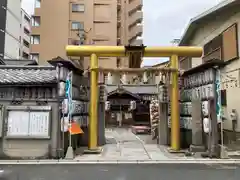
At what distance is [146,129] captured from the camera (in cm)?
2675

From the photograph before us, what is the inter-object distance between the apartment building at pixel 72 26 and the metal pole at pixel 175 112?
30.2 meters

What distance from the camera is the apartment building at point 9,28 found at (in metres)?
34.9

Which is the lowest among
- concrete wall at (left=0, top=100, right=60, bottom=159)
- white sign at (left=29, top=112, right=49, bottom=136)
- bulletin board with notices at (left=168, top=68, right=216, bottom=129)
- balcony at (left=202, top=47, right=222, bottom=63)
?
concrete wall at (left=0, top=100, right=60, bottom=159)

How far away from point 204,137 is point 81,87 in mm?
8050

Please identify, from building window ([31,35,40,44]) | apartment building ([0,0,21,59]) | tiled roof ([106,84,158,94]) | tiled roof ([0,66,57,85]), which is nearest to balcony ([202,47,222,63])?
tiled roof ([0,66,57,85])

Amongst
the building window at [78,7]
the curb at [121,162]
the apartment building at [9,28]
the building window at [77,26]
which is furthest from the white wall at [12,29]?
the curb at [121,162]

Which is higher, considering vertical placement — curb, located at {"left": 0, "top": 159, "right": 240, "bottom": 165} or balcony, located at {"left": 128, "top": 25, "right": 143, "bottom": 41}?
balcony, located at {"left": 128, "top": 25, "right": 143, "bottom": 41}

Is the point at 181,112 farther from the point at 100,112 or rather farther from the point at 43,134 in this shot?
the point at 43,134

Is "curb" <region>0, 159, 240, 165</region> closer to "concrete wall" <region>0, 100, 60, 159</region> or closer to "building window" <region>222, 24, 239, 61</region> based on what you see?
"concrete wall" <region>0, 100, 60, 159</region>

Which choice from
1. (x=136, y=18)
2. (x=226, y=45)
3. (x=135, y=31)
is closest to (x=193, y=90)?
(x=226, y=45)

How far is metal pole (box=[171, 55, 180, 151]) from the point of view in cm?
1591

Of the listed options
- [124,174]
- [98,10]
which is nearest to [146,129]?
[124,174]

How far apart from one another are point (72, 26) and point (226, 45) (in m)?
32.8

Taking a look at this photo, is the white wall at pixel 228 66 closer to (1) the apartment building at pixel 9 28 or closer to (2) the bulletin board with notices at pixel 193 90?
(2) the bulletin board with notices at pixel 193 90
